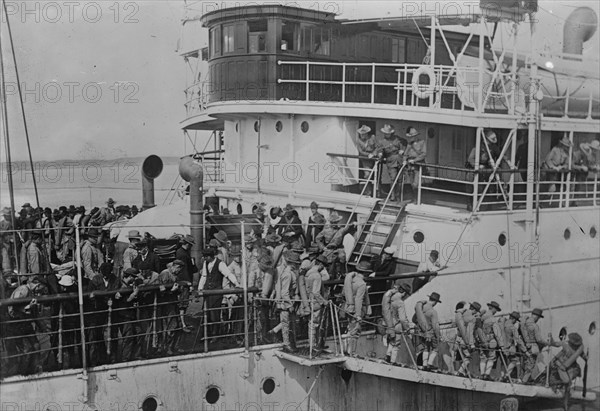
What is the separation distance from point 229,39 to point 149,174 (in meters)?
4.23

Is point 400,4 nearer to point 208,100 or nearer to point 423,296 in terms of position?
point 208,100

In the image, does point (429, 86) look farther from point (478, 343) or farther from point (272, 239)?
point (478, 343)

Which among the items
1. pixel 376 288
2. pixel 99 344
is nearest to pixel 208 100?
pixel 376 288

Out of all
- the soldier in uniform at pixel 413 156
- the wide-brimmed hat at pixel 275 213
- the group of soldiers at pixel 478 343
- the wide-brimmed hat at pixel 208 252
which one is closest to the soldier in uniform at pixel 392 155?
the soldier in uniform at pixel 413 156

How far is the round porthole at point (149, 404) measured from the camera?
28.3 ft

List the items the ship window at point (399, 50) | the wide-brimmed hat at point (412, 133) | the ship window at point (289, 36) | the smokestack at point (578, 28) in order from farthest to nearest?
the ship window at point (399, 50)
the smokestack at point (578, 28)
the ship window at point (289, 36)
the wide-brimmed hat at point (412, 133)

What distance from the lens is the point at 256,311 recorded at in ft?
30.3

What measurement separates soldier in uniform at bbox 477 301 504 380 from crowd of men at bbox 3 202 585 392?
0.01 meters

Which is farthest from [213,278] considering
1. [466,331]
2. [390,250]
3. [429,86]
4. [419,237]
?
[429,86]

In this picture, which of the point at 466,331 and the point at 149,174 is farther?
the point at 149,174

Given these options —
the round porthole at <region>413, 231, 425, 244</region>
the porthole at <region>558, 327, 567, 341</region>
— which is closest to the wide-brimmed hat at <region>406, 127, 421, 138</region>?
the round porthole at <region>413, 231, 425, 244</region>

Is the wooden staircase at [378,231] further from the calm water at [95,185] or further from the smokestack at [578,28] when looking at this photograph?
the calm water at [95,185]

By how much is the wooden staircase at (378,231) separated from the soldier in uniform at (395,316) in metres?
1.65

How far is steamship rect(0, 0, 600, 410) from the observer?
9.34 meters
